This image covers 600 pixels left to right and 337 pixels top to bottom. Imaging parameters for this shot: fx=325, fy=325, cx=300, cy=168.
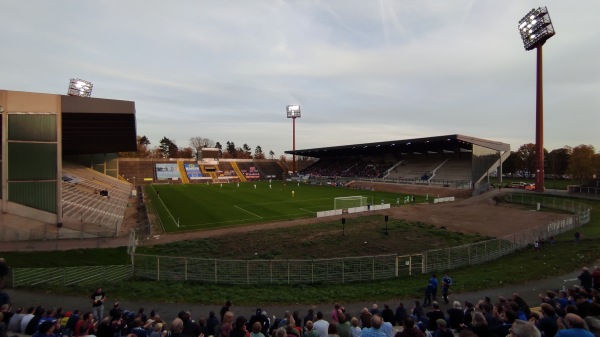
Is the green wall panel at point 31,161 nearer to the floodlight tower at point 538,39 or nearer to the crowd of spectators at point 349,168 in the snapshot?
the floodlight tower at point 538,39

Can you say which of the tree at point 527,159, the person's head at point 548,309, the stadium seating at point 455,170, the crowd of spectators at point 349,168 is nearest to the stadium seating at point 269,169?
the crowd of spectators at point 349,168

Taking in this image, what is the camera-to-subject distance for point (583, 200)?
1724 inches

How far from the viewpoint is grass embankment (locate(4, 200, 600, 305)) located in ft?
42.9

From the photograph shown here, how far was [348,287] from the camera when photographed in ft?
47.9

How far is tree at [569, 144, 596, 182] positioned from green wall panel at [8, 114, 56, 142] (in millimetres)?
85978

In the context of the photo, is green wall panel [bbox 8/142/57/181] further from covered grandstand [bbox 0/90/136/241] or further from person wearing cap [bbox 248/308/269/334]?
person wearing cap [bbox 248/308/269/334]

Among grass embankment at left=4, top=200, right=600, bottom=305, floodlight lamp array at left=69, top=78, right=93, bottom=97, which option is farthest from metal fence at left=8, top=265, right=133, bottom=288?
floodlight lamp array at left=69, top=78, right=93, bottom=97

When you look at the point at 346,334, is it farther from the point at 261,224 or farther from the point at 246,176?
the point at 246,176

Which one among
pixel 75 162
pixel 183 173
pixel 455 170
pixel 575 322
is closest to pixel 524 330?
pixel 575 322

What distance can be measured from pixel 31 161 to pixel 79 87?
1471 inches

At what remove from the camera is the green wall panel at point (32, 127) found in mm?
21531

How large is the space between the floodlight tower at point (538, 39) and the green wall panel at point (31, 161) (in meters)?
60.7

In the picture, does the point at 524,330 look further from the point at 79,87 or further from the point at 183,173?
the point at 183,173

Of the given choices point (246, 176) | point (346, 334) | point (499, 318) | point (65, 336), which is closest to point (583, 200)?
point (499, 318)
